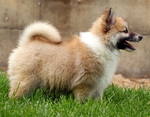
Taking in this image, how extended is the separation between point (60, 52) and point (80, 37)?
1.27ft

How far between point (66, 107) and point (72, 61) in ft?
2.82

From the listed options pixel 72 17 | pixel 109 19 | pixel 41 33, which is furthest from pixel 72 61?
pixel 72 17

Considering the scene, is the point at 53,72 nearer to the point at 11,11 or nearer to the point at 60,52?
the point at 60,52

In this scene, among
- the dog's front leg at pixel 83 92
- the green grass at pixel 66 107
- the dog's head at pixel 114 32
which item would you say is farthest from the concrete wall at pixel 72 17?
the dog's front leg at pixel 83 92

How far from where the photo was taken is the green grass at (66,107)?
4602 mm

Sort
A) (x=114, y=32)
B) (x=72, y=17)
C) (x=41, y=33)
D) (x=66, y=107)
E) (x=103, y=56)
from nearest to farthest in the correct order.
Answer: (x=66, y=107)
(x=103, y=56)
(x=114, y=32)
(x=41, y=33)
(x=72, y=17)

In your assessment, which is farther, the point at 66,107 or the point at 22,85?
the point at 22,85

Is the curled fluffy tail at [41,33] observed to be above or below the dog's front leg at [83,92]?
above

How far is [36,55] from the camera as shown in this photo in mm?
5711

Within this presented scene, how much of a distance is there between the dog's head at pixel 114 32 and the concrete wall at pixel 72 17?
3.35 m

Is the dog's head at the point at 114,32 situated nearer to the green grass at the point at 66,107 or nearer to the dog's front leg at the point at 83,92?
the dog's front leg at the point at 83,92

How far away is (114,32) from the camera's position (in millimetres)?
5867

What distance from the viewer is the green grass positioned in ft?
15.1

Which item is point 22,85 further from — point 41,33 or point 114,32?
point 114,32
